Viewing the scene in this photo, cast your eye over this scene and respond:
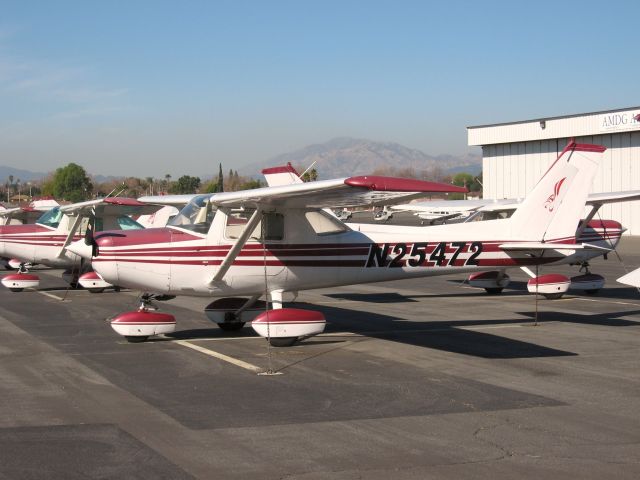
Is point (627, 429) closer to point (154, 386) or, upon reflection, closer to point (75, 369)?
point (154, 386)

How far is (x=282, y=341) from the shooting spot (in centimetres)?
1149

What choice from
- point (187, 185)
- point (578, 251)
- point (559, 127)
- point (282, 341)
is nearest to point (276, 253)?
point (282, 341)

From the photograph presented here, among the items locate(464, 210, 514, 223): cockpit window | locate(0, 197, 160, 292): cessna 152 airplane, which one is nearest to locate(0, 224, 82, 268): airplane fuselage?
locate(0, 197, 160, 292): cessna 152 airplane

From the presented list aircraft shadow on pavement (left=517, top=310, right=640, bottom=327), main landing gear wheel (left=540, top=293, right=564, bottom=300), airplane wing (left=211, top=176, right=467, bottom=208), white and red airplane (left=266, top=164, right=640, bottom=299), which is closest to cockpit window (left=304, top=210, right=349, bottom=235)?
airplane wing (left=211, top=176, right=467, bottom=208)

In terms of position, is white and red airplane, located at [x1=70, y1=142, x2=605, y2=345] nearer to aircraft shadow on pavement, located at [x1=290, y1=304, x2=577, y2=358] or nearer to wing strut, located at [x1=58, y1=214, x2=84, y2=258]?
aircraft shadow on pavement, located at [x1=290, y1=304, x2=577, y2=358]

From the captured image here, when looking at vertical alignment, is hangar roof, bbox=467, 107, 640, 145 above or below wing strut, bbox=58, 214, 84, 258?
above

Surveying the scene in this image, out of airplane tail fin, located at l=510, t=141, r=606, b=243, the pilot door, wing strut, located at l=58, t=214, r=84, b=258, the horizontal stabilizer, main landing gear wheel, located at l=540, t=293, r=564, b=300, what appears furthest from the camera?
wing strut, located at l=58, t=214, r=84, b=258

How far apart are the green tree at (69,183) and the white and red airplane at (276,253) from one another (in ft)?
371

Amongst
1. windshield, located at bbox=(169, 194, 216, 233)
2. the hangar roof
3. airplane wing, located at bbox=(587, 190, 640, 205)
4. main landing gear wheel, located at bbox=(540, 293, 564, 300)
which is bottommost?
main landing gear wheel, located at bbox=(540, 293, 564, 300)

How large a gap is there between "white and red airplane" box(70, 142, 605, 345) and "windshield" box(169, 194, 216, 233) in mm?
15

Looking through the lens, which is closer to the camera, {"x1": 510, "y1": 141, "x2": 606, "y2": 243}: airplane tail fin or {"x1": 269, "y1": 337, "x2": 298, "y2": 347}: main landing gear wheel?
{"x1": 269, "y1": 337, "x2": 298, "y2": 347}: main landing gear wheel

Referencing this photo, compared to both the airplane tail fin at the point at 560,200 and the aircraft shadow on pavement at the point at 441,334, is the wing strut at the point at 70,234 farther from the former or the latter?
the airplane tail fin at the point at 560,200

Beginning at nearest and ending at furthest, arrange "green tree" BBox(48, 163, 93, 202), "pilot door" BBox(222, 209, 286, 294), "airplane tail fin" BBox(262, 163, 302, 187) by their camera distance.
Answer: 1. "pilot door" BBox(222, 209, 286, 294)
2. "airplane tail fin" BBox(262, 163, 302, 187)
3. "green tree" BBox(48, 163, 93, 202)

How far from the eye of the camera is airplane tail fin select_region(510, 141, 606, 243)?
46.4 feet
